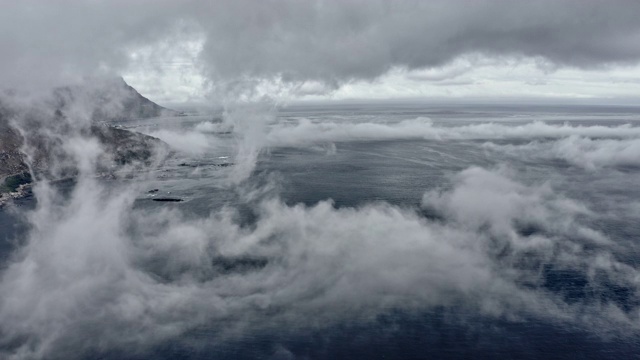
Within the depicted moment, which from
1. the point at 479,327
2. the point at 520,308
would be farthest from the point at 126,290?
the point at 520,308

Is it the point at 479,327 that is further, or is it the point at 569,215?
A: the point at 569,215

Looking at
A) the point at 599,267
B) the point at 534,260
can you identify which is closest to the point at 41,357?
the point at 534,260

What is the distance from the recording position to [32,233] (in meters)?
167

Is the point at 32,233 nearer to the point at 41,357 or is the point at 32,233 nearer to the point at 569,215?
the point at 41,357

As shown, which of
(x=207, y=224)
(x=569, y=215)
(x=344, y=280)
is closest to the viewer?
(x=344, y=280)

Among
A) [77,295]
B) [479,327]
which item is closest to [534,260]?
[479,327]

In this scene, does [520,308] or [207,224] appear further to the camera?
[207,224]

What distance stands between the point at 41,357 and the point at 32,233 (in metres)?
85.4

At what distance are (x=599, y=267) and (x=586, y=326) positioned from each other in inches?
1404

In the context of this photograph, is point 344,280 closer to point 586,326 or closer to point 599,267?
point 586,326

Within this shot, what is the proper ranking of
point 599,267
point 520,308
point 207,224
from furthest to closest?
point 207,224 < point 599,267 < point 520,308

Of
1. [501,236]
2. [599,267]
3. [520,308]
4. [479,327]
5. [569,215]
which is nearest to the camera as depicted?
[479,327]

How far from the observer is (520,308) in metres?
115

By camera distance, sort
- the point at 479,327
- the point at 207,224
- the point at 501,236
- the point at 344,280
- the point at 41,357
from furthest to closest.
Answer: the point at 207,224 < the point at 501,236 < the point at 344,280 < the point at 479,327 < the point at 41,357
